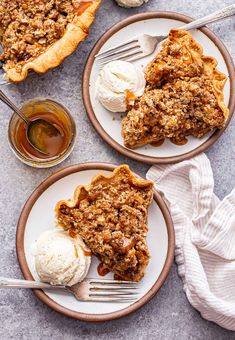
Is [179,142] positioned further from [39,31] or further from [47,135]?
[39,31]

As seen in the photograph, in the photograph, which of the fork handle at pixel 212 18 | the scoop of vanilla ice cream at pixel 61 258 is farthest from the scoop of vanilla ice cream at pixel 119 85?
the scoop of vanilla ice cream at pixel 61 258

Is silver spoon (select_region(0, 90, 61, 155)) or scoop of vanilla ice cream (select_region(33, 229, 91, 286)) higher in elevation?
silver spoon (select_region(0, 90, 61, 155))

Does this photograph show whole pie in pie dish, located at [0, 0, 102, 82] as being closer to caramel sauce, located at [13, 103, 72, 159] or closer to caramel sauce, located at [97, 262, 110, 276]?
caramel sauce, located at [13, 103, 72, 159]

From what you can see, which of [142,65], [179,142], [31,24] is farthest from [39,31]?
[179,142]

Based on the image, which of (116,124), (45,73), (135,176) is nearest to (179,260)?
(135,176)

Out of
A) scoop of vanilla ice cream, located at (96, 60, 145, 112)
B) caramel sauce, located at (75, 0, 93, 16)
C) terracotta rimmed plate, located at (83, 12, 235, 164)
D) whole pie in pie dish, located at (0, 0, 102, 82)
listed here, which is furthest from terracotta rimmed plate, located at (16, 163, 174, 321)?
caramel sauce, located at (75, 0, 93, 16)
